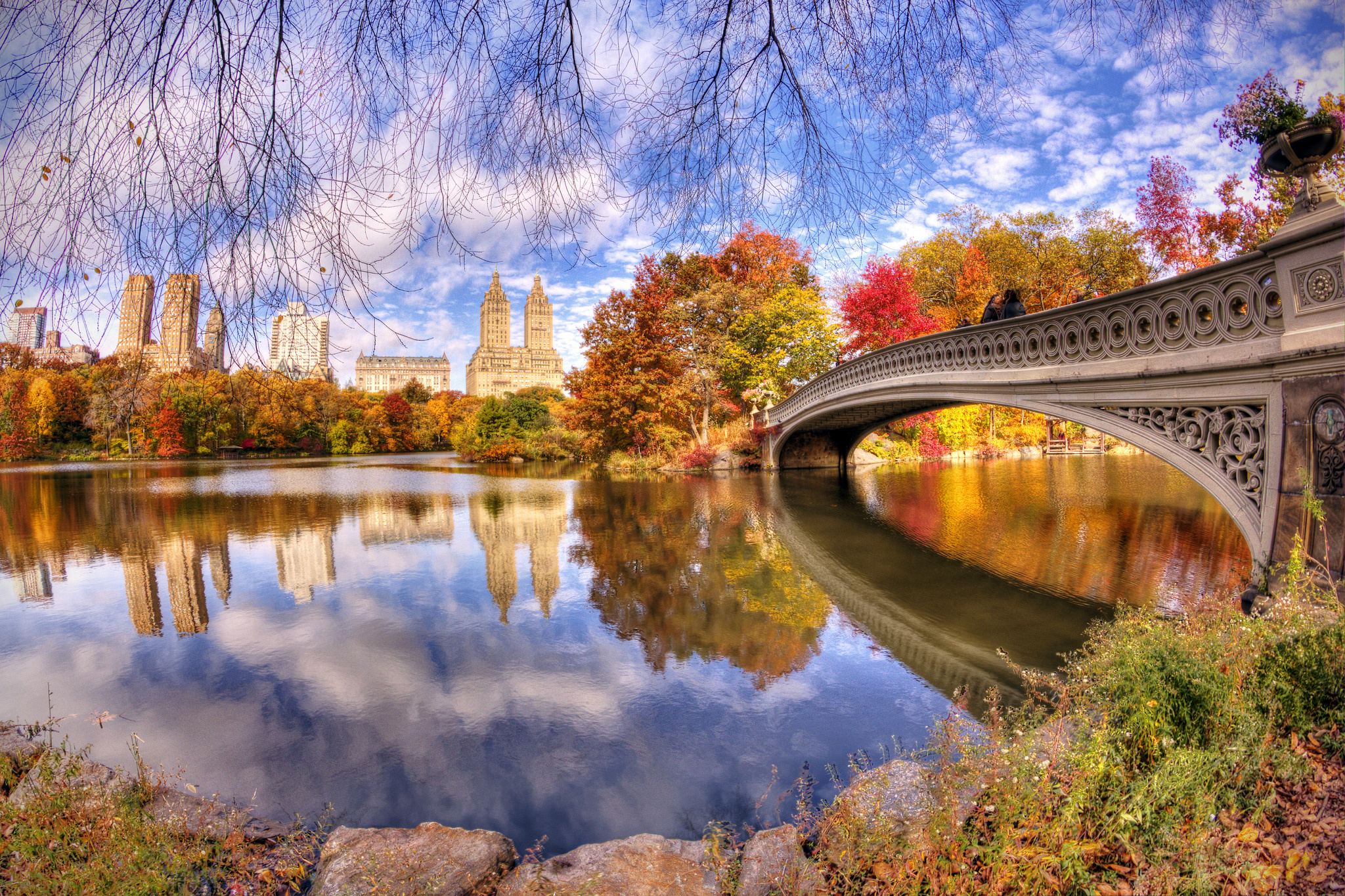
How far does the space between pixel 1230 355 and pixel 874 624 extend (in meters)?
4.12

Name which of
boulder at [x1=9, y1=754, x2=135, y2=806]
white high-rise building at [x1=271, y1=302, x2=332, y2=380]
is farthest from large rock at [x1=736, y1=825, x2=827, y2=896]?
boulder at [x1=9, y1=754, x2=135, y2=806]

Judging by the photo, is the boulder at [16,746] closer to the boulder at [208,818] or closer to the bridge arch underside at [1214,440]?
the boulder at [208,818]

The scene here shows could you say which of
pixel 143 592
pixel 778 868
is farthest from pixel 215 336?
pixel 143 592

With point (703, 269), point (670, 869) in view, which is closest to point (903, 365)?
point (670, 869)

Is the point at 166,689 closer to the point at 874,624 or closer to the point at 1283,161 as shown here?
the point at 874,624

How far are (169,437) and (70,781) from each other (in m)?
43.7

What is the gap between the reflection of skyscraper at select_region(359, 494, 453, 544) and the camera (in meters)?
12.1

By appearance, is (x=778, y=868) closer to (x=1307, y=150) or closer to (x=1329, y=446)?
(x=1329, y=446)

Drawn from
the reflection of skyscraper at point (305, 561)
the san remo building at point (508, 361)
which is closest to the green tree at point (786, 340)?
the reflection of skyscraper at point (305, 561)

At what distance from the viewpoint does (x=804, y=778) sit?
3.64 m

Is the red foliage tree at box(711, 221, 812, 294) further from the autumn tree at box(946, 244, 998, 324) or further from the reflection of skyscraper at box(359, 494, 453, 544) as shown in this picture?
the reflection of skyscraper at box(359, 494, 453, 544)

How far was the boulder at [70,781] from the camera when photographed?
286 cm

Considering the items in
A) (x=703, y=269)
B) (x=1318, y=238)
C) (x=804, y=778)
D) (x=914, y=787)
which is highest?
(x=703, y=269)

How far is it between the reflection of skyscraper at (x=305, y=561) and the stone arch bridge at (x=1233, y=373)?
10.5m
